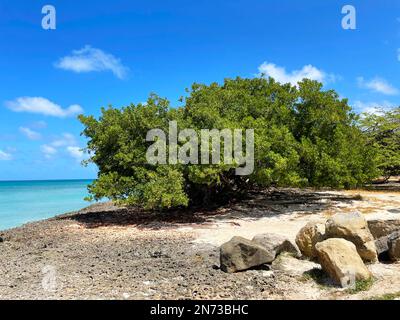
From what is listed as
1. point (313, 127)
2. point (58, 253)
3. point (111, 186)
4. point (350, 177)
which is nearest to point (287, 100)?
point (313, 127)

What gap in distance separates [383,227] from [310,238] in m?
2.02

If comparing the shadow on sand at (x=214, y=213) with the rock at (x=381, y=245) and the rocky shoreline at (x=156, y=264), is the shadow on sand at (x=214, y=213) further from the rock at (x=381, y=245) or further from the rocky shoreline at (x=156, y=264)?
the rock at (x=381, y=245)

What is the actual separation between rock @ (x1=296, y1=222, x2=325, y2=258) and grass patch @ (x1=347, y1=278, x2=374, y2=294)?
1.78 metres

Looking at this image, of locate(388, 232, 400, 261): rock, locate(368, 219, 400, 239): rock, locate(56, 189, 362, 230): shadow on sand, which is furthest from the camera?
locate(56, 189, 362, 230): shadow on sand

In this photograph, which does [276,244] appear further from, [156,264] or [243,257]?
[156,264]

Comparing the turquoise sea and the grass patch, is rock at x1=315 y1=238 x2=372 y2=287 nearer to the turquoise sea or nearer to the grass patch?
the grass patch

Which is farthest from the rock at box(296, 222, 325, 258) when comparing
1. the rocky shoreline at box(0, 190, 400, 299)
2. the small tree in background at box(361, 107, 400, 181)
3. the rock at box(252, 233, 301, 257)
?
the small tree in background at box(361, 107, 400, 181)

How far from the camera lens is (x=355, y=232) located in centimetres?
855

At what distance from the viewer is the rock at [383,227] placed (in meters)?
9.62

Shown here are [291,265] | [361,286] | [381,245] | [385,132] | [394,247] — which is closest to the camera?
[361,286]

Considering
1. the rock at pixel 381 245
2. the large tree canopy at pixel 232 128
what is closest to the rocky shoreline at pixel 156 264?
the rock at pixel 381 245

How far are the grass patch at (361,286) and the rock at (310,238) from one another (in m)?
1.78

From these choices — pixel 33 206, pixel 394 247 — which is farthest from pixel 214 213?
pixel 33 206

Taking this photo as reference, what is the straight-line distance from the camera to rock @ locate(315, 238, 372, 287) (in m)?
7.24
